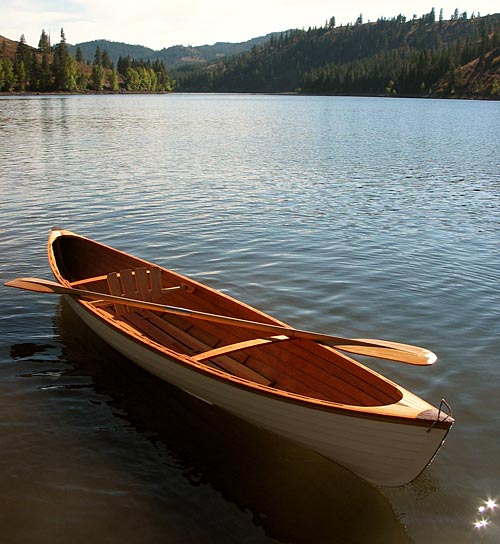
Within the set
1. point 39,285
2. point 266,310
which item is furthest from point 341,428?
point 39,285

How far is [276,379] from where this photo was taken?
852cm

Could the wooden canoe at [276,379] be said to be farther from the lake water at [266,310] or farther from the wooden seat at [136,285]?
the lake water at [266,310]

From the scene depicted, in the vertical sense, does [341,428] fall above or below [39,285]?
below

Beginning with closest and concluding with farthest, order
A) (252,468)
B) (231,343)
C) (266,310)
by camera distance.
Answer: (252,468) < (231,343) < (266,310)

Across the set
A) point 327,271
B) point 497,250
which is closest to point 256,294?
point 327,271

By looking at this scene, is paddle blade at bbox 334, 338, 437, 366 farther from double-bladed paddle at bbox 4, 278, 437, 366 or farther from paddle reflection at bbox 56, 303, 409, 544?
paddle reflection at bbox 56, 303, 409, 544

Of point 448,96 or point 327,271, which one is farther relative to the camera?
point 448,96

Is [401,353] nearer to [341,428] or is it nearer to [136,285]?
[341,428]

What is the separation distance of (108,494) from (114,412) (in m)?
1.86

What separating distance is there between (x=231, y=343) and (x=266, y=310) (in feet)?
11.0

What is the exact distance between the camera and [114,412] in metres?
8.73

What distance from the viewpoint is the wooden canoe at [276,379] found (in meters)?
5.98

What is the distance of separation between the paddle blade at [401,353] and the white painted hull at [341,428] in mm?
410

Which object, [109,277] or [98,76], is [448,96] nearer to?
[98,76]
